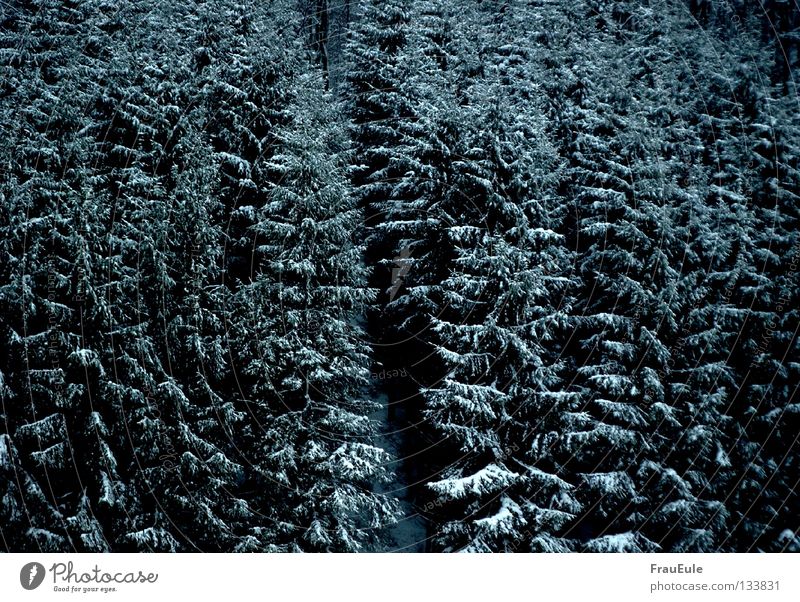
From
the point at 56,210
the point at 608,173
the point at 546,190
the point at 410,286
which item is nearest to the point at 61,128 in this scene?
the point at 56,210

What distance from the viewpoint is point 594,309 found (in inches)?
815

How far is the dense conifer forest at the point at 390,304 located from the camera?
1798 centimetres

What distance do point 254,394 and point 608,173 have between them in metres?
12.6

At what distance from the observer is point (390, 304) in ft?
76.5

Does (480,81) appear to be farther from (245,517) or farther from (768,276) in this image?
(245,517)
